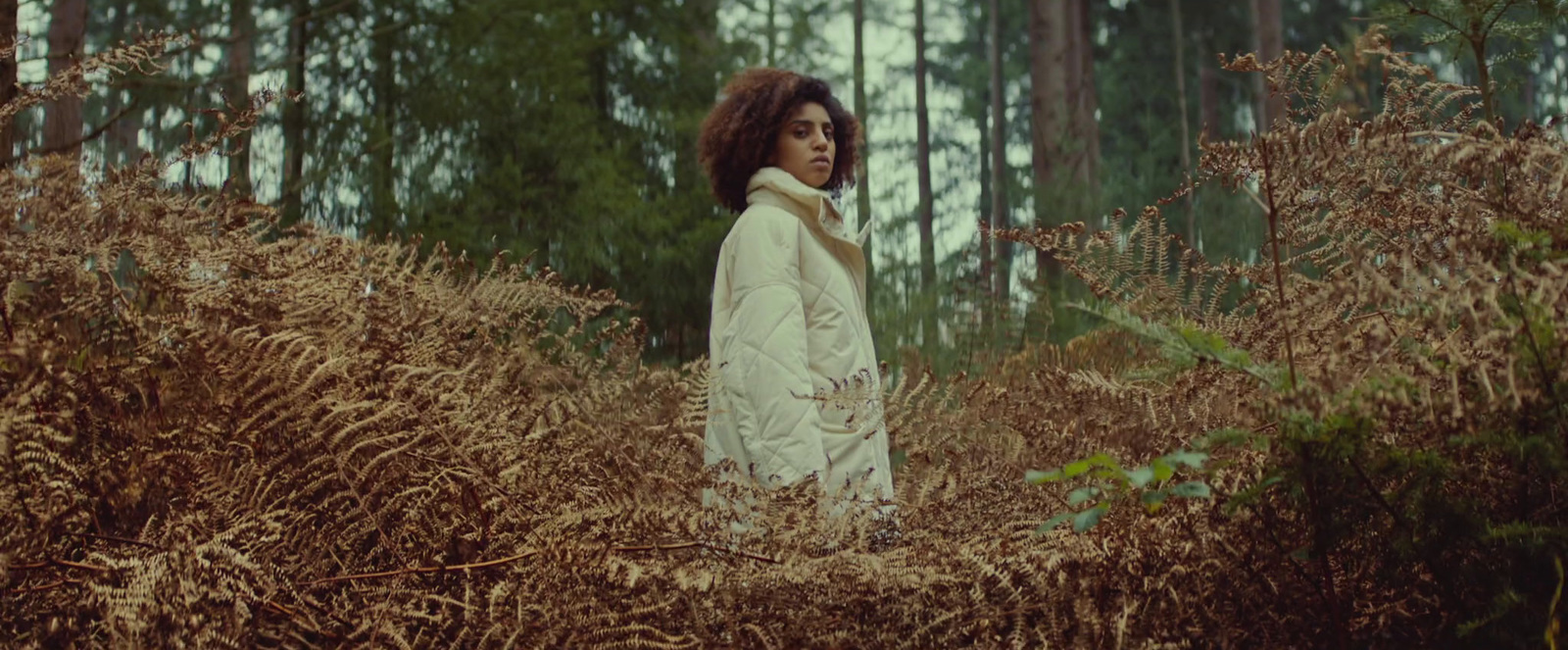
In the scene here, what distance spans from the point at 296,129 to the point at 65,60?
5.63 feet

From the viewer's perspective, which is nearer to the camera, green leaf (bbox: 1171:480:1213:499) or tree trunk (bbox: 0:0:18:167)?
green leaf (bbox: 1171:480:1213:499)

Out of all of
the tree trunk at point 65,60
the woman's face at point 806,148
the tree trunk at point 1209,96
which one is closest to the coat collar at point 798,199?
the woman's face at point 806,148

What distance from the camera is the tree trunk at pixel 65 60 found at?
657 cm

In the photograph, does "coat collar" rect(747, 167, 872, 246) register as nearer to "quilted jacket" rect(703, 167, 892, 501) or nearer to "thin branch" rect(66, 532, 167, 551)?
"quilted jacket" rect(703, 167, 892, 501)

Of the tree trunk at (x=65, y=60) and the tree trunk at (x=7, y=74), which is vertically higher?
the tree trunk at (x=65, y=60)

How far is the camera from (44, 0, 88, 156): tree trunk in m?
6.57

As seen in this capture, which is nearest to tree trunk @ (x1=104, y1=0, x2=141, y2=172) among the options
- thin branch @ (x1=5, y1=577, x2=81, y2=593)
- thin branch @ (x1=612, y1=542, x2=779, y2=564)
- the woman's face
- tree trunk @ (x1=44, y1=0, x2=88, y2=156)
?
tree trunk @ (x1=44, y1=0, x2=88, y2=156)

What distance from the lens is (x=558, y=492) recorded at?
1.91 m

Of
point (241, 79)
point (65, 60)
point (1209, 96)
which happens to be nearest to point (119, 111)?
point (241, 79)


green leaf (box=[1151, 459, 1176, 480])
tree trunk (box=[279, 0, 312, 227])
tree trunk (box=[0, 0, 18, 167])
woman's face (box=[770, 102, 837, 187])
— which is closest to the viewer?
green leaf (box=[1151, 459, 1176, 480])

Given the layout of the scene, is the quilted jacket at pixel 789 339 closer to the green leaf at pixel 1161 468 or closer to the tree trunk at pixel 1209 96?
the green leaf at pixel 1161 468

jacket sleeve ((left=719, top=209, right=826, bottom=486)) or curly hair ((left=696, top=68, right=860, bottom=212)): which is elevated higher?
curly hair ((left=696, top=68, right=860, bottom=212))

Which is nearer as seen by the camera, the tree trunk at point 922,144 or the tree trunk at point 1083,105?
the tree trunk at point 1083,105

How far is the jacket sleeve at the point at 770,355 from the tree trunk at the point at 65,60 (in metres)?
4.20
